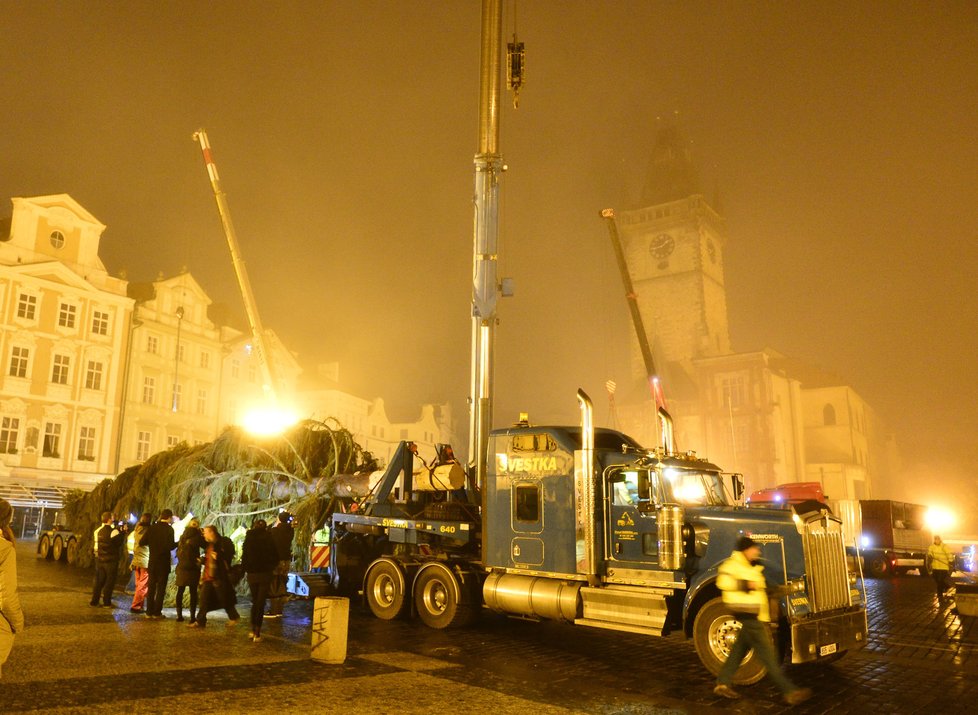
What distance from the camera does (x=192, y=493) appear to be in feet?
62.5

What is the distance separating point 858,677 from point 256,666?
7593 mm

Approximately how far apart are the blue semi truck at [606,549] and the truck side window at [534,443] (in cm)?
2

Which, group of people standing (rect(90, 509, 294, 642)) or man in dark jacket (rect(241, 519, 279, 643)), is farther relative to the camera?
group of people standing (rect(90, 509, 294, 642))

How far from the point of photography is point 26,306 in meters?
40.8

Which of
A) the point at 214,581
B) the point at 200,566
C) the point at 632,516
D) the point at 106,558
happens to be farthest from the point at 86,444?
the point at 632,516

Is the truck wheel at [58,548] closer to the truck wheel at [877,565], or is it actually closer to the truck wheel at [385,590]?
the truck wheel at [385,590]

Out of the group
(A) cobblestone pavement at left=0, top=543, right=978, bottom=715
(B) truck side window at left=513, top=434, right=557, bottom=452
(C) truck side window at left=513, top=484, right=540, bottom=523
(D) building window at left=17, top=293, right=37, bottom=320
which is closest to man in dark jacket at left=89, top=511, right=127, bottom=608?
(A) cobblestone pavement at left=0, top=543, right=978, bottom=715

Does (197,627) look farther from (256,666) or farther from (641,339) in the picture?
(641,339)

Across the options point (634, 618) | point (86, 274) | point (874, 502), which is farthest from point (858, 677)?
point (86, 274)

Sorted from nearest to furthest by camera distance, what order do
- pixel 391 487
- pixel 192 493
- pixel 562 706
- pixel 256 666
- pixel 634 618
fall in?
pixel 562 706, pixel 256 666, pixel 634 618, pixel 391 487, pixel 192 493

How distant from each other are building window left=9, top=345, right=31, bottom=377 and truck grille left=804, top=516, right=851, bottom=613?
42.9 m

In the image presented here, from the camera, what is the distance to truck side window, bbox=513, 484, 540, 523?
11898 millimetres

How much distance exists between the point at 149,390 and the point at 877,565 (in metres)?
41.5

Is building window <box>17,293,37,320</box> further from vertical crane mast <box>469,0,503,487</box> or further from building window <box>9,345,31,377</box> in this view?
vertical crane mast <box>469,0,503,487</box>
